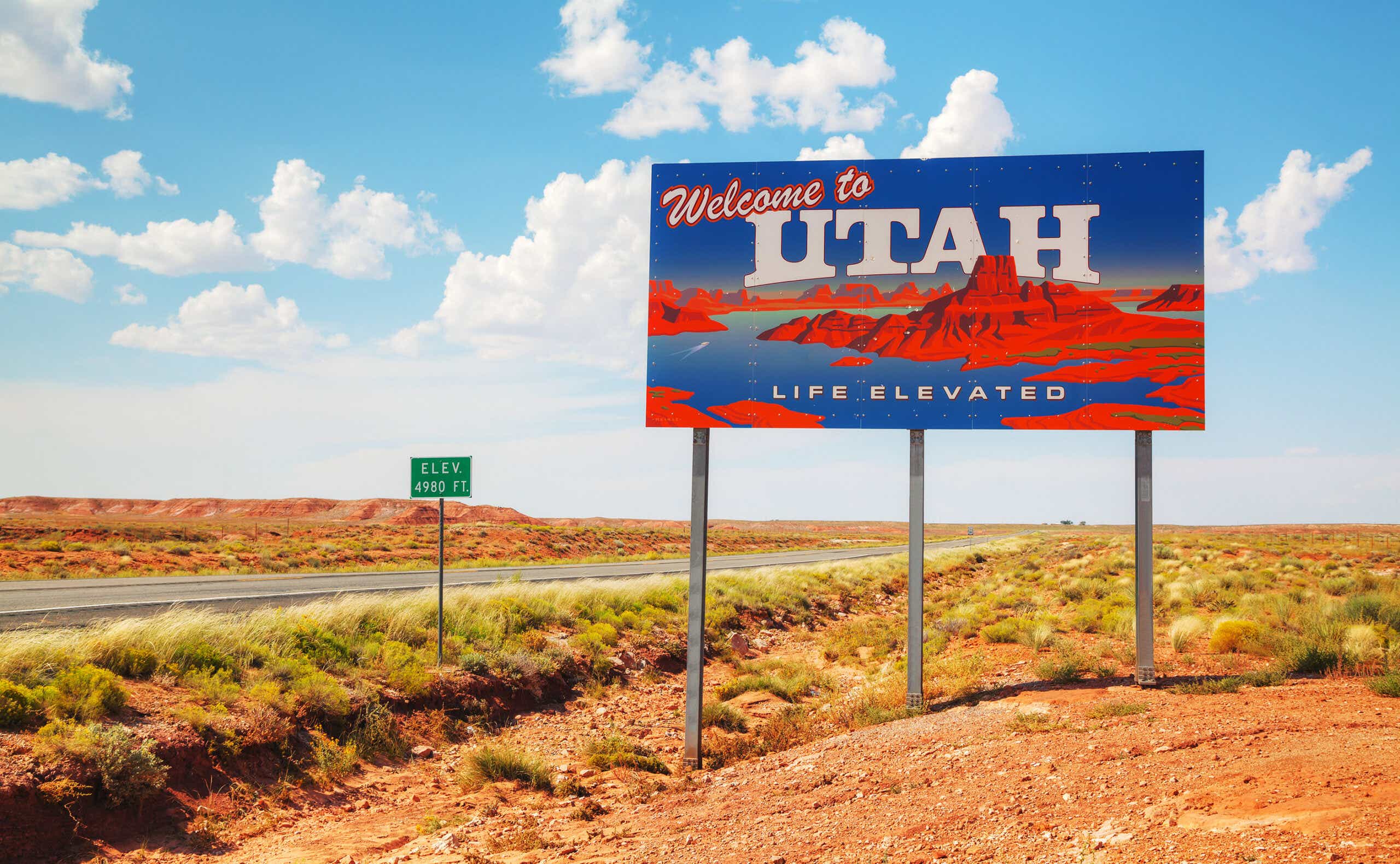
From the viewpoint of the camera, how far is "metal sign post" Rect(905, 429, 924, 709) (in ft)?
35.0

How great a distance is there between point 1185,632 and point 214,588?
23.5 m

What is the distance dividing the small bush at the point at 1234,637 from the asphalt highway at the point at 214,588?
17.7m

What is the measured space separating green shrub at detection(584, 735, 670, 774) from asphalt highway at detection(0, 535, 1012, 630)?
10265mm

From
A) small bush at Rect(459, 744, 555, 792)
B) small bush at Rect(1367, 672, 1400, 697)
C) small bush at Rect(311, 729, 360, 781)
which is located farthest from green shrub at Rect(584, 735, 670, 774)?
small bush at Rect(1367, 672, 1400, 697)

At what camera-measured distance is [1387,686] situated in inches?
369

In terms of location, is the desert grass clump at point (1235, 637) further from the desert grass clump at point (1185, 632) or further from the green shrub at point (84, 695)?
the green shrub at point (84, 695)

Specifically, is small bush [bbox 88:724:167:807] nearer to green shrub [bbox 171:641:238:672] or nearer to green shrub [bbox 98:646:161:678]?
green shrub [bbox 98:646:161:678]

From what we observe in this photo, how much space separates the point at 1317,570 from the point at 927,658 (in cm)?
2508

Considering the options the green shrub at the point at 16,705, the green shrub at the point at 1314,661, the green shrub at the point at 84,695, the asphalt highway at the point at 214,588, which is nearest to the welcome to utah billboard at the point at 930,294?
the green shrub at the point at 1314,661

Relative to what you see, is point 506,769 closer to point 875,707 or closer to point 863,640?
point 875,707

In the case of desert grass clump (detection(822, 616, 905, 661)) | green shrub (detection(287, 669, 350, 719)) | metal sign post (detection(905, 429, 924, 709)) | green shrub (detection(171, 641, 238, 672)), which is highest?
metal sign post (detection(905, 429, 924, 709))

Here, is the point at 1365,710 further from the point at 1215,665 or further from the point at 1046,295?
the point at 1046,295

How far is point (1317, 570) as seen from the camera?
32.5m

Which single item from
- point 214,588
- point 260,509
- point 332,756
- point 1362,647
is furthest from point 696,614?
point 260,509
